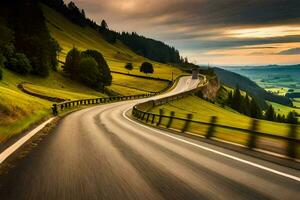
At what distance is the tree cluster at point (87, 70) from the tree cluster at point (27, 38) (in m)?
11.1

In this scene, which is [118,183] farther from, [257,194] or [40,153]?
[40,153]

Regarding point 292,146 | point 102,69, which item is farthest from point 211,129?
point 102,69

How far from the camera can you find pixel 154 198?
20.1 feet

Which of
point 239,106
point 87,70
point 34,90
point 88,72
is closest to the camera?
point 34,90

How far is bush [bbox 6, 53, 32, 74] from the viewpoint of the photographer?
254 ft

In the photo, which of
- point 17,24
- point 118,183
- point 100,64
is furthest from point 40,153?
point 100,64

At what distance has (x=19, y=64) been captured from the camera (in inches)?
Answer: 3071

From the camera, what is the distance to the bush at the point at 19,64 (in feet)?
254

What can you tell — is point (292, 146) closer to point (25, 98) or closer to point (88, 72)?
point (25, 98)

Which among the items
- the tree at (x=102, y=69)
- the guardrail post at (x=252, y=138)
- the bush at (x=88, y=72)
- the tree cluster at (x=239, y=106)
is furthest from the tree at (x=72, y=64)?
the guardrail post at (x=252, y=138)

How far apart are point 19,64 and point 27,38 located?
8.47 metres

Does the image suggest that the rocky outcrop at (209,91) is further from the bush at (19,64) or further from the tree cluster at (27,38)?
the bush at (19,64)

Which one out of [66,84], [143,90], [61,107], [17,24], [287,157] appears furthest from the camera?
[143,90]

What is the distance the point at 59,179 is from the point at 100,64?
10086cm
